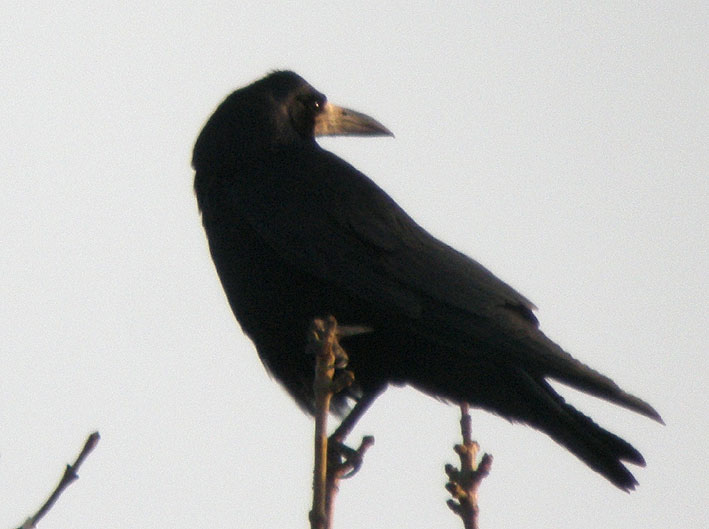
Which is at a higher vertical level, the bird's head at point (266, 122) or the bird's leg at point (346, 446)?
the bird's head at point (266, 122)

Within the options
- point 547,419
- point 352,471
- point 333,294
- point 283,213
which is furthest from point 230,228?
point 547,419

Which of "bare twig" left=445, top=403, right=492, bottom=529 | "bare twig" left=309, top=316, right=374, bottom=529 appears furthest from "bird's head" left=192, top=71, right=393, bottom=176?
"bare twig" left=309, top=316, right=374, bottom=529

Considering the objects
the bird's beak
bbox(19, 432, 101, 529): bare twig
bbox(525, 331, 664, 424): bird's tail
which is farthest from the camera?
the bird's beak

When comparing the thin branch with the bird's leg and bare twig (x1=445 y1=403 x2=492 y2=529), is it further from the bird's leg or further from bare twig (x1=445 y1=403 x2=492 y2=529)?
the bird's leg

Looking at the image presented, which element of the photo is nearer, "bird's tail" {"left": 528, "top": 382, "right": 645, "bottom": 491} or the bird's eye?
"bird's tail" {"left": 528, "top": 382, "right": 645, "bottom": 491}

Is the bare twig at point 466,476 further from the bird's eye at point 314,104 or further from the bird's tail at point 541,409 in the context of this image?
the bird's eye at point 314,104

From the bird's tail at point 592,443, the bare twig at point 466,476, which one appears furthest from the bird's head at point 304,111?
the bare twig at point 466,476
